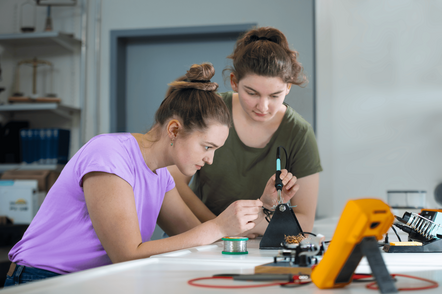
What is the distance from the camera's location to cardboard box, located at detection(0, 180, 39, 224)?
2.83m

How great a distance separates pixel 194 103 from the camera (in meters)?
1.15

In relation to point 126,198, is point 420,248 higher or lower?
lower

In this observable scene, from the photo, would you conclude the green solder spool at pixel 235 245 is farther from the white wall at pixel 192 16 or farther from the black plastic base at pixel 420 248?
the white wall at pixel 192 16

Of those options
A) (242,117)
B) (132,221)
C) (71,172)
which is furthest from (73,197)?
(242,117)

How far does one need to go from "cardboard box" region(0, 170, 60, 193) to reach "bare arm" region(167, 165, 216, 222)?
1830 mm

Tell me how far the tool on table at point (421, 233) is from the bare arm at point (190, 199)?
670mm

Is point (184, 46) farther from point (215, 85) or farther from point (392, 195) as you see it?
point (215, 85)

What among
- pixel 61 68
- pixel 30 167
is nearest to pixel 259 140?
pixel 30 167

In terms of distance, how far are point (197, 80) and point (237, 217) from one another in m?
0.42

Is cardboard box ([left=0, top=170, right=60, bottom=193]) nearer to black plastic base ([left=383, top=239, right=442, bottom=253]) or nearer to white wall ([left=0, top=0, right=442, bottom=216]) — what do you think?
white wall ([left=0, top=0, right=442, bottom=216])

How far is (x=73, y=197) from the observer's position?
1.05m

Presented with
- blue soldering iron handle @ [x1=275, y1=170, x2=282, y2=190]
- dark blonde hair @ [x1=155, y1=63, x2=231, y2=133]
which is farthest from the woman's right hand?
dark blonde hair @ [x1=155, y1=63, x2=231, y2=133]

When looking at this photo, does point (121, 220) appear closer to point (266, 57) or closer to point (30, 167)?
point (266, 57)

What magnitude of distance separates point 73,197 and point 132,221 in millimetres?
184
